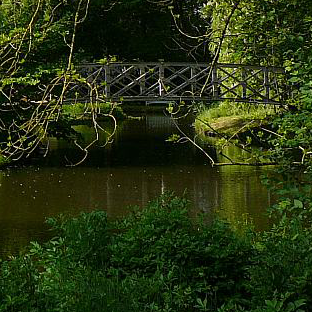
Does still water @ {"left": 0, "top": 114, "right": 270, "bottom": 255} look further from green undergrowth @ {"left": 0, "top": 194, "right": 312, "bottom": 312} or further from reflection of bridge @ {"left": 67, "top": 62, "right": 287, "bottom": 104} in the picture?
green undergrowth @ {"left": 0, "top": 194, "right": 312, "bottom": 312}

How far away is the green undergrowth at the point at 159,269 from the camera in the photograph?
379 centimetres

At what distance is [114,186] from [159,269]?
6.77 m

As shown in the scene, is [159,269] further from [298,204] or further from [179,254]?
[298,204]

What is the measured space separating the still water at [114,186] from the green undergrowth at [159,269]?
2.43m

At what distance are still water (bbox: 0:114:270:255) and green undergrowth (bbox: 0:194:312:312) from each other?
2.43 metres

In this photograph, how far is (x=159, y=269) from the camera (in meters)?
4.55

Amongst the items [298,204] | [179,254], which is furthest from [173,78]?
[298,204]

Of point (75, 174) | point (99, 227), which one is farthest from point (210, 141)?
point (99, 227)

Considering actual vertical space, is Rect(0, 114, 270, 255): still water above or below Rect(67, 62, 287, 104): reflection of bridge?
below

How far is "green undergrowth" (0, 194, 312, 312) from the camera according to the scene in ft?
12.4

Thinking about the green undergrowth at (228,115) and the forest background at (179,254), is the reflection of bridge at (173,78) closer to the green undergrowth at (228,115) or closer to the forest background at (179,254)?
the green undergrowth at (228,115)

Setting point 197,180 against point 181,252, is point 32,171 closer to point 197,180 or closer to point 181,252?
point 197,180

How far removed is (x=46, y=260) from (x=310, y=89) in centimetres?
203

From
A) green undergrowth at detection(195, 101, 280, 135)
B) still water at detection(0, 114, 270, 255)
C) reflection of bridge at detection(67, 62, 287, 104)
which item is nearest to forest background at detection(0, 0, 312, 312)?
still water at detection(0, 114, 270, 255)
